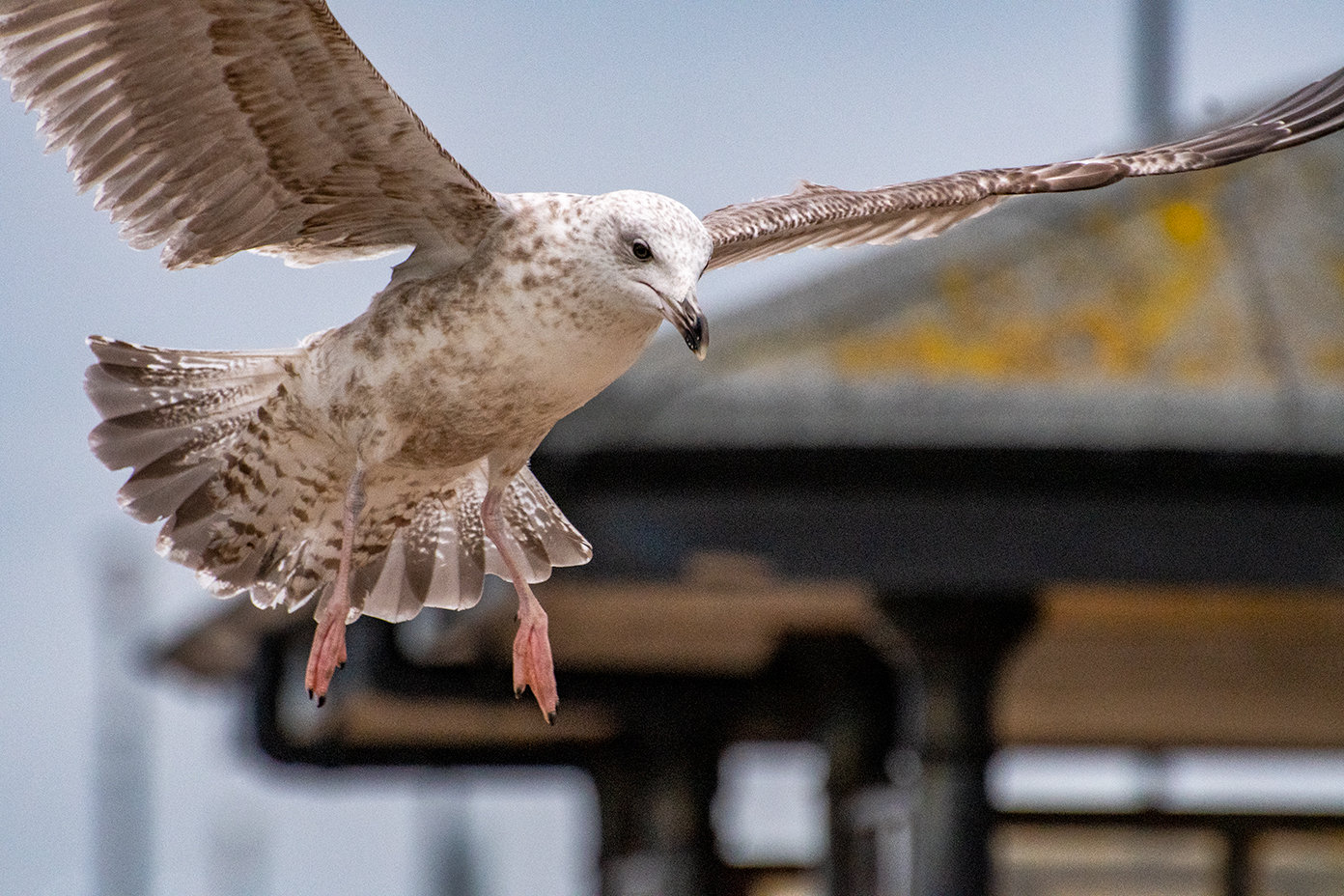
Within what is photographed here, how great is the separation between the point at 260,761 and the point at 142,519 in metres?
10.2

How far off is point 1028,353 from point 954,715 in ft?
5.29

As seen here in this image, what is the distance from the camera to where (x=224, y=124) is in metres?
3.47

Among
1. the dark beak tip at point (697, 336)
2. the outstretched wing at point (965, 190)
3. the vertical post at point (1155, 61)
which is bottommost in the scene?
the dark beak tip at point (697, 336)

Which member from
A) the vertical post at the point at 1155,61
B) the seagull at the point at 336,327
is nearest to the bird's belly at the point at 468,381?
the seagull at the point at 336,327

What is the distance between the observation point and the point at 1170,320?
250 inches

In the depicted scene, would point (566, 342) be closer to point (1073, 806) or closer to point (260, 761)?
point (1073, 806)

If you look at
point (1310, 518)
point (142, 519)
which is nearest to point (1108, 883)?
point (1310, 518)

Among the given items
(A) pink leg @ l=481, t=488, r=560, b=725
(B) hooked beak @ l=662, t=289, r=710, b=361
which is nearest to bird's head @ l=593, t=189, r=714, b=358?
(B) hooked beak @ l=662, t=289, r=710, b=361

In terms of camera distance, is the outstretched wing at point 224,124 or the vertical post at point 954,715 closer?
the outstretched wing at point 224,124

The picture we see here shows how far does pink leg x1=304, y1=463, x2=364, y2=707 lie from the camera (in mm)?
3045

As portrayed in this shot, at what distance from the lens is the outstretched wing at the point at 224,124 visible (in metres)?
3.35

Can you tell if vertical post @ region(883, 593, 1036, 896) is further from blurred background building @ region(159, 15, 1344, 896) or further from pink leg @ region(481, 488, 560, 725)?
pink leg @ region(481, 488, 560, 725)

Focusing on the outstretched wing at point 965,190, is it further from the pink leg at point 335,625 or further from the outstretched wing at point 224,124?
the pink leg at point 335,625

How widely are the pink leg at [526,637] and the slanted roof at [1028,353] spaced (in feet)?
7.74
